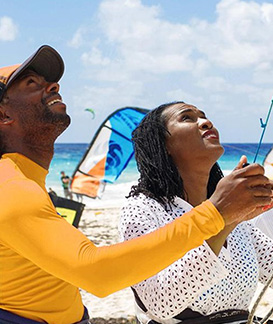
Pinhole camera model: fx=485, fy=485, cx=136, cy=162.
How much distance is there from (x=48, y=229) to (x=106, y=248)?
14 centimetres

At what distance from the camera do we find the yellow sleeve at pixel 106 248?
1058mm

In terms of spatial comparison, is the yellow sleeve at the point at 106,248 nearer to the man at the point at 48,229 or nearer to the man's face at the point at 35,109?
the man at the point at 48,229

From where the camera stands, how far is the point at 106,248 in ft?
3.55

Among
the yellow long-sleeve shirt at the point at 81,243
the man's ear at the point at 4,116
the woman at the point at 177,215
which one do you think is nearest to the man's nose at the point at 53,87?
the man's ear at the point at 4,116

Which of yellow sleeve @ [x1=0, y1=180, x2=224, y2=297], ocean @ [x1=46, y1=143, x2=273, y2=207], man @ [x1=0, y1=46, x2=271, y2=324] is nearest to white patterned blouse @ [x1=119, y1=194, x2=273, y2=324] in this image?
man @ [x1=0, y1=46, x2=271, y2=324]

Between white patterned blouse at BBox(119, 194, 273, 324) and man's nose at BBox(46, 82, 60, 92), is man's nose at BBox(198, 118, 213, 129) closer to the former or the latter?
white patterned blouse at BBox(119, 194, 273, 324)

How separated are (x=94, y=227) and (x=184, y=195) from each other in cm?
1043

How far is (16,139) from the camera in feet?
4.77

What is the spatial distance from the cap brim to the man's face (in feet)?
0.13

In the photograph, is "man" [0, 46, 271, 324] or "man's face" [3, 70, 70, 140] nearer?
"man" [0, 46, 271, 324]

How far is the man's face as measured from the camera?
4.78 feet

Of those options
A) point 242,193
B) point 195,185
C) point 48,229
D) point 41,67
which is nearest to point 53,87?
point 41,67

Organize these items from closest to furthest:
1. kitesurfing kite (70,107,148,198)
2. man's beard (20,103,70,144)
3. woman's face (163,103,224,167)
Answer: man's beard (20,103,70,144) → woman's face (163,103,224,167) → kitesurfing kite (70,107,148,198)

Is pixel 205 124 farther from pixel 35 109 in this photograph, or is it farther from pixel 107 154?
pixel 107 154
